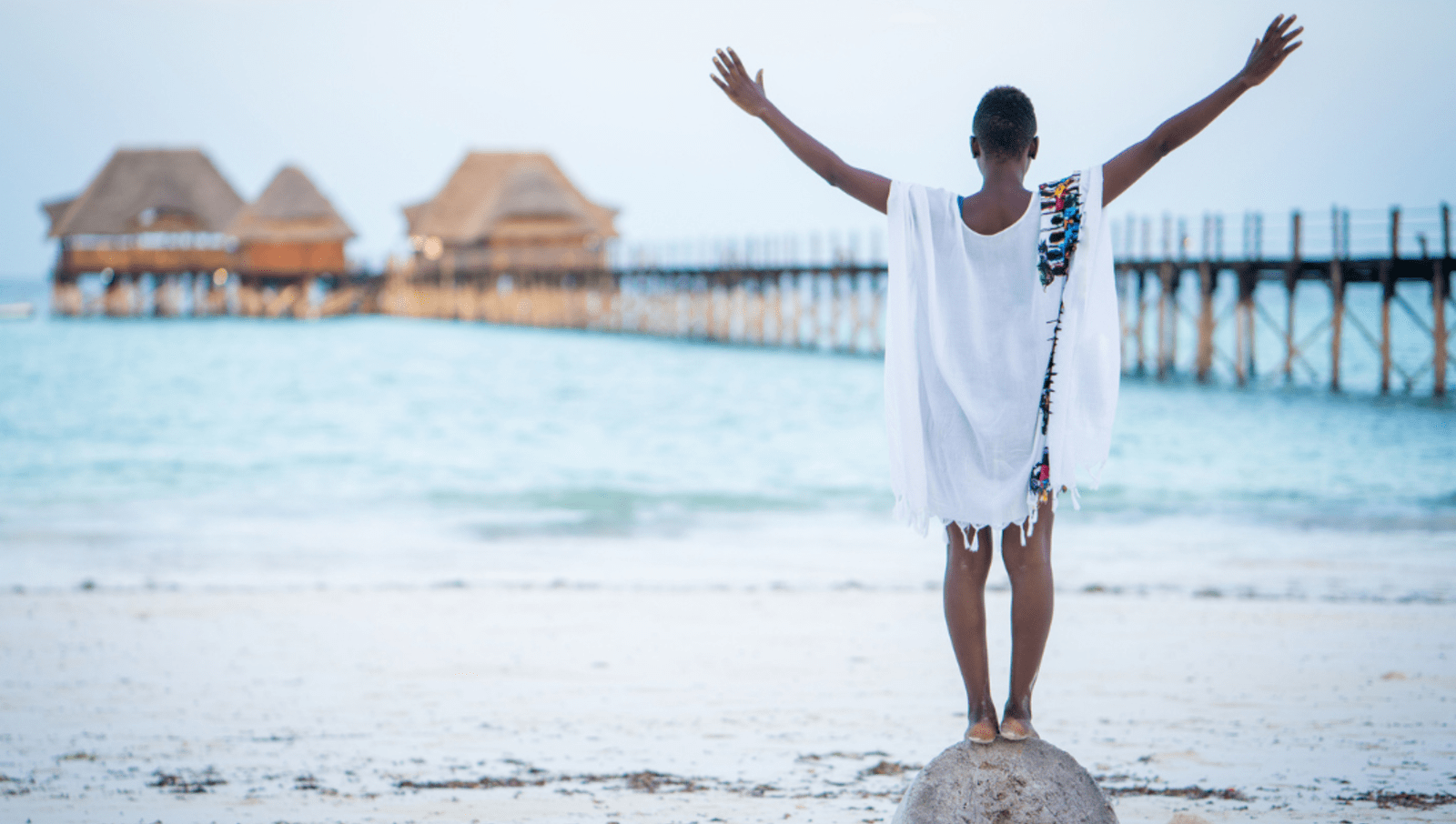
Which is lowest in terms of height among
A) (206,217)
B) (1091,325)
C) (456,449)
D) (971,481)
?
(456,449)

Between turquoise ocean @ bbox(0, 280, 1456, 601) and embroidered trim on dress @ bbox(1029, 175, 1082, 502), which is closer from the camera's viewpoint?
embroidered trim on dress @ bbox(1029, 175, 1082, 502)

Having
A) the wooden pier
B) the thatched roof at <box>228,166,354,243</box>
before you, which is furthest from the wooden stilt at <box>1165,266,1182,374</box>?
the thatched roof at <box>228,166,354,243</box>

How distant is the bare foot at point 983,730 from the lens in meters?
2.76

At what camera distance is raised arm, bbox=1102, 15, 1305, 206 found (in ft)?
8.35

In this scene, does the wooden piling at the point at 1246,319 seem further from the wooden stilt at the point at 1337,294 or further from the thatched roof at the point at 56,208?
the thatched roof at the point at 56,208

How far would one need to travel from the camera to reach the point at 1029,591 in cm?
265

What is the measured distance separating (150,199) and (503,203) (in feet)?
49.2

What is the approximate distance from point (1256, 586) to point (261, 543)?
26.9 feet

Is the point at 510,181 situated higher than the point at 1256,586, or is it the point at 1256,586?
the point at 510,181

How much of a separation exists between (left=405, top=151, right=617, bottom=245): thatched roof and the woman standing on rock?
168 ft

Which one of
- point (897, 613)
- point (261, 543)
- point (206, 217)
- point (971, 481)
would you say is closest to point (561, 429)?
point (261, 543)

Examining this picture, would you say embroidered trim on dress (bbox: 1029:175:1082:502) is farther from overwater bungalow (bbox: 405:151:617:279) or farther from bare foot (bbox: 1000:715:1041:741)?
overwater bungalow (bbox: 405:151:617:279)

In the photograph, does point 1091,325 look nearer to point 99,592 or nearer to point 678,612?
point 678,612

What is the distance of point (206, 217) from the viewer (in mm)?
57219
